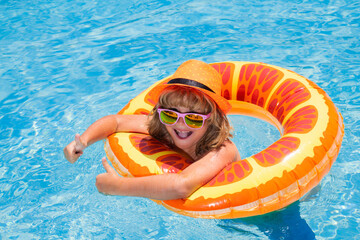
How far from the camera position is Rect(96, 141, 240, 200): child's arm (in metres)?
2.89

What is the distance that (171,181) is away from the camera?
2.91m

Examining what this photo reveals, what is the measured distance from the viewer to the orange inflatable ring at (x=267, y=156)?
9.46 ft

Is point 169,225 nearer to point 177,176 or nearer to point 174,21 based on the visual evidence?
point 177,176

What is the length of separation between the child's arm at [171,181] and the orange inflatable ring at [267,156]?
0.21 ft

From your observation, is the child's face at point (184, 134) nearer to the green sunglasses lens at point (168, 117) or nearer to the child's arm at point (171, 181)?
the green sunglasses lens at point (168, 117)

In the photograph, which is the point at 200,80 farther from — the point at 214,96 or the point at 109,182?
the point at 109,182

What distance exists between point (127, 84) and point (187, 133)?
8.09ft

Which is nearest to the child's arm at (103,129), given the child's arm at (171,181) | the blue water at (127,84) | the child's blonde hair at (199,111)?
the child's blonde hair at (199,111)

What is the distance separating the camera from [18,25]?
7.21 meters

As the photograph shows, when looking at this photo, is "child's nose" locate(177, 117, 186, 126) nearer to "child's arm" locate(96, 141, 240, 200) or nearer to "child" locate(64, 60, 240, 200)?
"child" locate(64, 60, 240, 200)

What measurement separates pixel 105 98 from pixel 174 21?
83.1 inches

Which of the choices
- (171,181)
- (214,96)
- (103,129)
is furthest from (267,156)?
(103,129)

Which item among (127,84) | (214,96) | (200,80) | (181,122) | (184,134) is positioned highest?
(200,80)

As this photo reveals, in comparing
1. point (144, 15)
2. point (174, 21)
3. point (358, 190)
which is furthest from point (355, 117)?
point (144, 15)
